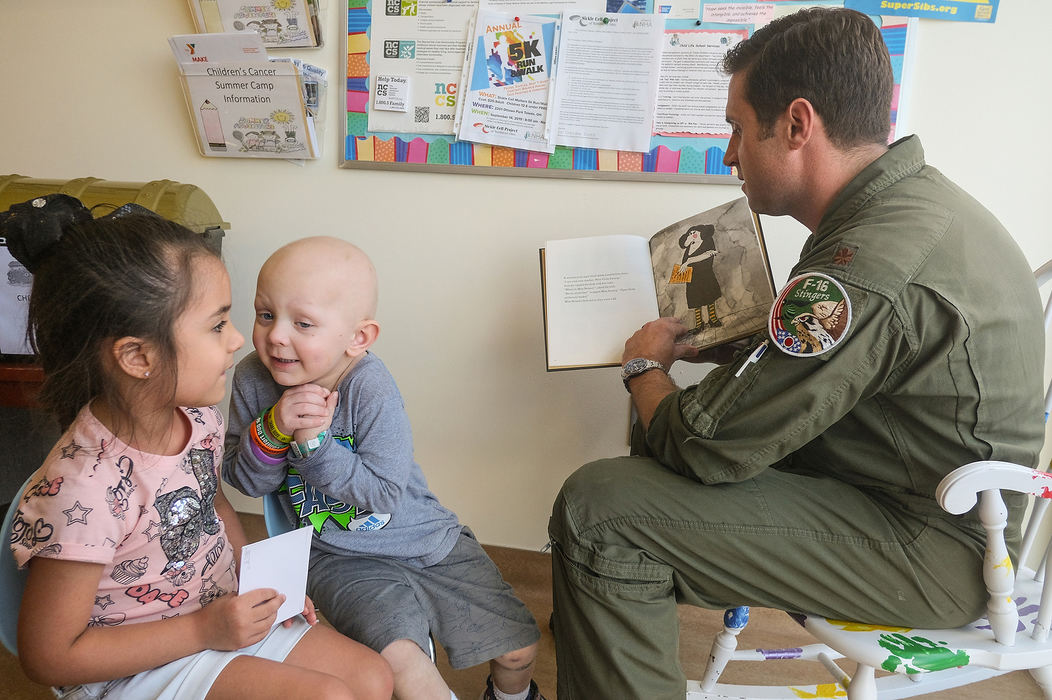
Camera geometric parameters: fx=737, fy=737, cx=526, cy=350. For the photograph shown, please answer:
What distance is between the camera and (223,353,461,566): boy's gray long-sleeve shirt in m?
1.07

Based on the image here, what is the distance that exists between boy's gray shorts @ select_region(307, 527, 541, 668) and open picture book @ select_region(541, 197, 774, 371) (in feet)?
1.29

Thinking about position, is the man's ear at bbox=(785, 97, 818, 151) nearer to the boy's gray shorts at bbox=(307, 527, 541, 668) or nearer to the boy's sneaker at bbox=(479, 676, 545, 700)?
the boy's gray shorts at bbox=(307, 527, 541, 668)

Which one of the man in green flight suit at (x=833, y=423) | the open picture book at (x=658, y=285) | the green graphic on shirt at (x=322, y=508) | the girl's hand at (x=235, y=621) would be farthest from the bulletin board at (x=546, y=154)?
the girl's hand at (x=235, y=621)

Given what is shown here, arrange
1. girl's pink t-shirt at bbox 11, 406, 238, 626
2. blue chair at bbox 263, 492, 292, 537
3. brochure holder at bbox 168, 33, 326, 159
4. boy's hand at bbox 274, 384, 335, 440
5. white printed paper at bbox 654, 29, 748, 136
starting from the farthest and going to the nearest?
brochure holder at bbox 168, 33, 326, 159, white printed paper at bbox 654, 29, 748, 136, blue chair at bbox 263, 492, 292, 537, boy's hand at bbox 274, 384, 335, 440, girl's pink t-shirt at bbox 11, 406, 238, 626

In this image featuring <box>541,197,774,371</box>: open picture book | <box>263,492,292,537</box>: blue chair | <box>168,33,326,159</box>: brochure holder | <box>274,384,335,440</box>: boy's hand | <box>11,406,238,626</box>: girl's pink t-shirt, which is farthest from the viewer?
<box>168,33,326,159</box>: brochure holder

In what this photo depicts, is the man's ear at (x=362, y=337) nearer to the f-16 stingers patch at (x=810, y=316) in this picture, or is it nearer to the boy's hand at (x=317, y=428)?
the boy's hand at (x=317, y=428)

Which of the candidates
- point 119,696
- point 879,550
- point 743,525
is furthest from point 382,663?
point 879,550

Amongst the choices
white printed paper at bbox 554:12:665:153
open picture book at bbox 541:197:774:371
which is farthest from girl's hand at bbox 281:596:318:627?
white printed paper at bbox 554:12:665:153

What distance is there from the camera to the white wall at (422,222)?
1714 millimetres

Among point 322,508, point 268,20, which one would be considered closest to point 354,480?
point 322,508

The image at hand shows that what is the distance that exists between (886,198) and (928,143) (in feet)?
2.04

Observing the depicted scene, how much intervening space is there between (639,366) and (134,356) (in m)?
0.74

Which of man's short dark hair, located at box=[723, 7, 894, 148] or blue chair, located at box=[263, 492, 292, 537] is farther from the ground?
man's short dark hair, located at box=[723, 7, 894, 148]

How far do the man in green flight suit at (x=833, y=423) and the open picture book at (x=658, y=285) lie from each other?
0.55 feet
